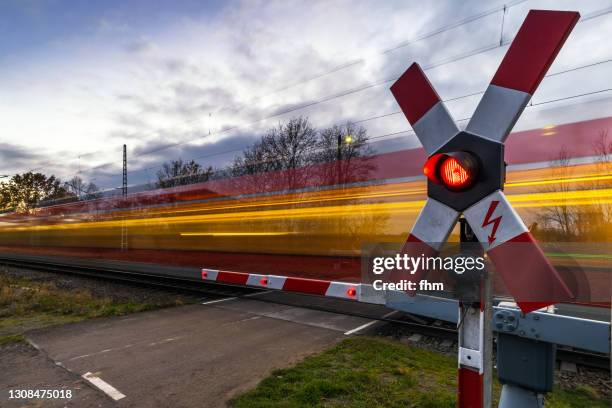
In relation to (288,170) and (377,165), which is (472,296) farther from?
(288,170)

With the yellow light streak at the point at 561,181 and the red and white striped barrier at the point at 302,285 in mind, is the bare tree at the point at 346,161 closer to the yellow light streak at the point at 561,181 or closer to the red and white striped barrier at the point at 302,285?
the yellow light streak at the point at 561,181

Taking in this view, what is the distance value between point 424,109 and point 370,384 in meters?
3.11

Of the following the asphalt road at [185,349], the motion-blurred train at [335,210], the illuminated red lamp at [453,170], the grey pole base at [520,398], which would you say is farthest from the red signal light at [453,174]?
the asphalt road at [185,349]

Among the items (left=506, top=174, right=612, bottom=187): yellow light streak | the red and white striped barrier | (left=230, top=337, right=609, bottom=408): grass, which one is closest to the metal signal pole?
the red and white striped barrier

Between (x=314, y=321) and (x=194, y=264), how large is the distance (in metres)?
4.55

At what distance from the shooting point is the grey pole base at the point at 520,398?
1.55 meters

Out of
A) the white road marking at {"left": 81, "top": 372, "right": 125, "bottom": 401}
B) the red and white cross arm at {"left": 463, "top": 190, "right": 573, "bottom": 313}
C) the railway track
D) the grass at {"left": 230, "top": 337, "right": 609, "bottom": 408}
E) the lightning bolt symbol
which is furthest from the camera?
the railway track

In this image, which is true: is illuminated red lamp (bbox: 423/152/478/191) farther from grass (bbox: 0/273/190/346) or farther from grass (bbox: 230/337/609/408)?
grass (bbox: 0/273/190/346)

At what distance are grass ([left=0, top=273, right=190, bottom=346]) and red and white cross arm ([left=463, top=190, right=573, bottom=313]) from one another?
645cm

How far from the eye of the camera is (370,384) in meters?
3.63

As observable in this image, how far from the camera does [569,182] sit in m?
4.22

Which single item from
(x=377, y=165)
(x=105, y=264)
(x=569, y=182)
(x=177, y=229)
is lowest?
(x=105, y=264)

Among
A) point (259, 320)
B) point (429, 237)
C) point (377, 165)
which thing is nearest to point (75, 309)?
point (259, 320)

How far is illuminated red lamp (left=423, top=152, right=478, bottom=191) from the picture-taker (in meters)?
1.16
